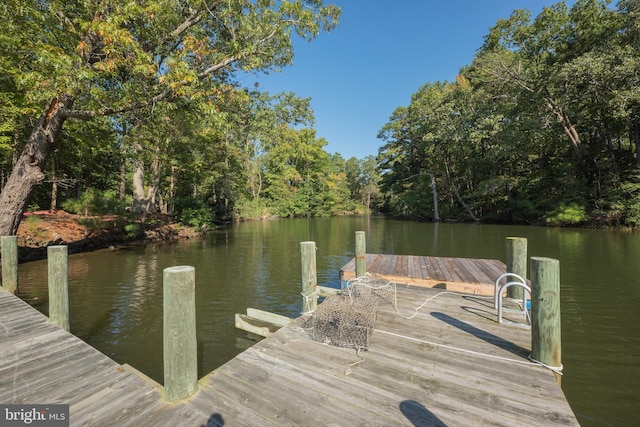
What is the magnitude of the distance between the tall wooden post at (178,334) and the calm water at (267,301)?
74.7 inches

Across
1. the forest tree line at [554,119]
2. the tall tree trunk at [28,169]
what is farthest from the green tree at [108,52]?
the forest tree line at [554,119]

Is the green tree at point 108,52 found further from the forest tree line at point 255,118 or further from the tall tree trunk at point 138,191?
the tall tree trunk at point 138,191

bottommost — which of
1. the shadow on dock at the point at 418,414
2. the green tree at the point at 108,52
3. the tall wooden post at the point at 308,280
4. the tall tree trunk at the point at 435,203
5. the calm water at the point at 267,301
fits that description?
the calm water at the point at 267,301

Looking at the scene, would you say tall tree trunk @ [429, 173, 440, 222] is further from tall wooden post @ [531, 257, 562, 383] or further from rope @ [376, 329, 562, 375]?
tall wooden post @ [531, 257, 562, 383]

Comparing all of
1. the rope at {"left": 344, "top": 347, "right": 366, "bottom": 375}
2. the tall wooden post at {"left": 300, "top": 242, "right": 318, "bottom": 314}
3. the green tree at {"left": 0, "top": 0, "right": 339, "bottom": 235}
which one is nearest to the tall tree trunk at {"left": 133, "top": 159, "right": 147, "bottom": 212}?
the green tree at {"left": 0, "top": 0, "right": 339, "bottom": 235}

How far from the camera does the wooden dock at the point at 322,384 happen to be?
2.11 m

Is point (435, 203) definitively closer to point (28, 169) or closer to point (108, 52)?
point (108, 52)

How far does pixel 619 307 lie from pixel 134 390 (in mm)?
8396

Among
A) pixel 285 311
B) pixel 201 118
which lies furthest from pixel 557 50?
pixel 285 311

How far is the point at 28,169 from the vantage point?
8133 millimetres

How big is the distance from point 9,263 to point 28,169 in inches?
161

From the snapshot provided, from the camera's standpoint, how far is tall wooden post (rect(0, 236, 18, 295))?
215 inches

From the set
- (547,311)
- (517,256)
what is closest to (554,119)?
(517,256)

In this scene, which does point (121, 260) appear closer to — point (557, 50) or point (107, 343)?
point (107, 343)
